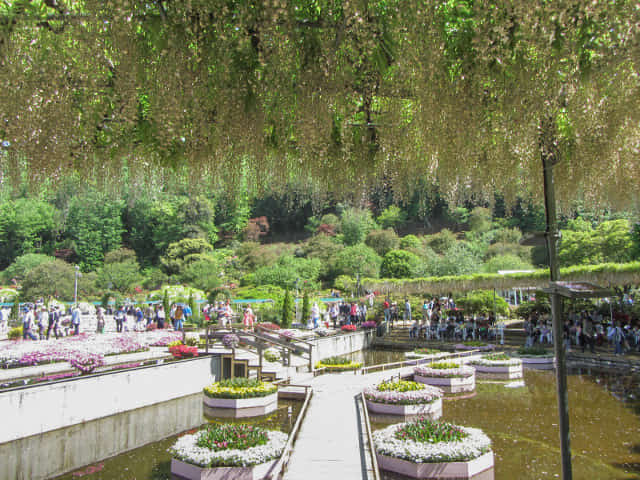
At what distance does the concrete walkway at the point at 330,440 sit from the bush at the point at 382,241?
42228mm

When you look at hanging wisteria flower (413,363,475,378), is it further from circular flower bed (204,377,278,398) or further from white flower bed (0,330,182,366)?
white flower bed (0,330,182,366)

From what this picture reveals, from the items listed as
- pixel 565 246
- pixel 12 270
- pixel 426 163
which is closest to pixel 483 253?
pixel 565 246

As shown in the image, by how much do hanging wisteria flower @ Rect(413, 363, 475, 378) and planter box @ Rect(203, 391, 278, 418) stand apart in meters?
4.57

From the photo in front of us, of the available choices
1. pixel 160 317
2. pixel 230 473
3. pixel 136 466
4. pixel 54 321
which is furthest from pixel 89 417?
pixel 160 317

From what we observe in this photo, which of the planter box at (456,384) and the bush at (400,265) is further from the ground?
the bush at (400,265)

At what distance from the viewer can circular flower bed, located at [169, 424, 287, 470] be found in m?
6.40

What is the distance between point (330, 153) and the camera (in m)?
2.28

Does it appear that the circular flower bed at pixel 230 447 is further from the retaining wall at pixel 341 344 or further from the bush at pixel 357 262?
the bush at pixel 357 262

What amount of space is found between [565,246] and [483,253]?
1196 cm

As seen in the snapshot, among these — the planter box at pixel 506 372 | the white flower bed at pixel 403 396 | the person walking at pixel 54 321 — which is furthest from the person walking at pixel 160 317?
the planter box at pixel 506 372

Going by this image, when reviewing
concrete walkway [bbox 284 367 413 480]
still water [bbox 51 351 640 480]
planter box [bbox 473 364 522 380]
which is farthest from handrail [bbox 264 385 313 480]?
planter box [bbox 473 364 522 380]

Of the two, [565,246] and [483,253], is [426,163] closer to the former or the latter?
[565,246]

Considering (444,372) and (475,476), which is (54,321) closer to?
(444,372)

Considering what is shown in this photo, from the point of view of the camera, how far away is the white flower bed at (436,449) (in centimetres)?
632
